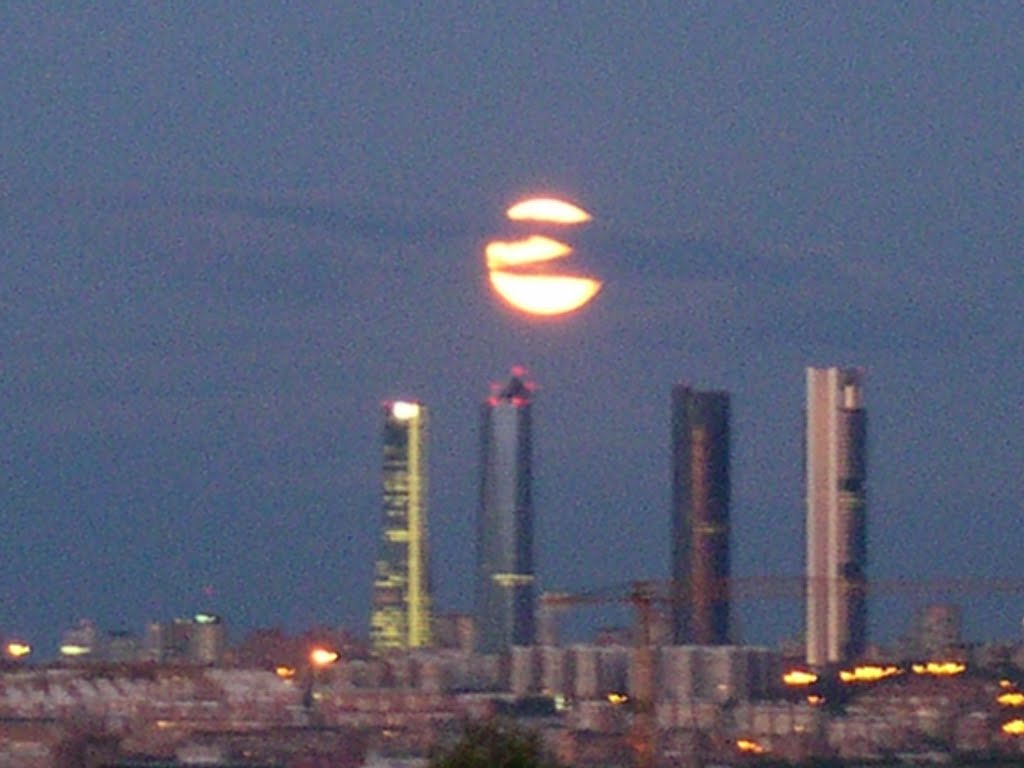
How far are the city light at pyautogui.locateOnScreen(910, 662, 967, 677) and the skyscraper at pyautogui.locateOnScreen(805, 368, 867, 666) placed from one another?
2.00m

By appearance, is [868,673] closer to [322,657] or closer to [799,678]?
[799,678]

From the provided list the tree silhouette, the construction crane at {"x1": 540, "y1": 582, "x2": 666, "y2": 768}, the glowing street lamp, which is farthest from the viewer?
the glowing street lamp

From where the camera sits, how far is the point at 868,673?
203ft

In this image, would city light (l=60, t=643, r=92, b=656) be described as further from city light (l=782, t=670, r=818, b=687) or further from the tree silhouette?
the tree silhouette

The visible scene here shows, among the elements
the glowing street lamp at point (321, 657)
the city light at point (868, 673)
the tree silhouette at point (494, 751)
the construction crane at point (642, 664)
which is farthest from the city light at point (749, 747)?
the tree silhouette at point (494, 751)

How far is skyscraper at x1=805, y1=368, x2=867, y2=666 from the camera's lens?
67.3 m

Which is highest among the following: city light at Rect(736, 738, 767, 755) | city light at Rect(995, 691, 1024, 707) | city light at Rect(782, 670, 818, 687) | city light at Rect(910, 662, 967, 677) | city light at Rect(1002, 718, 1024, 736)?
city light at Rect(910, 662, 967, 677)

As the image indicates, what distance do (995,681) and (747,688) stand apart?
4.69 m

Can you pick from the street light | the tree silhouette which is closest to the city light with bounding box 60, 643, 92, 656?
the street light

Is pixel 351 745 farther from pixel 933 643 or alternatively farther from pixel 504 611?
pixel 504 611

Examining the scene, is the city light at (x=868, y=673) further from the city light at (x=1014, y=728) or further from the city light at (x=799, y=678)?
the city light at (x=1014, y=728)

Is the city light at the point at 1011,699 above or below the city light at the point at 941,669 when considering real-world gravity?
below

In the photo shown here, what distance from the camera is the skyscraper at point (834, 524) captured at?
67.3 metres

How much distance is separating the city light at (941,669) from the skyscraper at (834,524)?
200 cm
